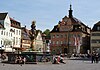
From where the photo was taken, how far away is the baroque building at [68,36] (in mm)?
102562

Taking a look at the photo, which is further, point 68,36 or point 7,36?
point 68,36

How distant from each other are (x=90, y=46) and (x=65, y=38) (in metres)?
9.26

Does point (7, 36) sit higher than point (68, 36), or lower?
lower

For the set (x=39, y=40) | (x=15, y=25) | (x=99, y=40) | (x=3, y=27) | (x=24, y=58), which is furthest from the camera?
(x=39, y=40)

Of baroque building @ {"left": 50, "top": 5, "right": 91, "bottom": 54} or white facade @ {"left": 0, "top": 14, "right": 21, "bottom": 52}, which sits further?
baroque building @ {"left": 50, "top": 5, "right": 91, "bottom": 54}

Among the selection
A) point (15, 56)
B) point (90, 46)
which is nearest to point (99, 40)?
point (90, 46)

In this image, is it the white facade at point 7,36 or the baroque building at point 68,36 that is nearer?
the white facade at point 7,36

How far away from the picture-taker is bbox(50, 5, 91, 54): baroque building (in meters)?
103

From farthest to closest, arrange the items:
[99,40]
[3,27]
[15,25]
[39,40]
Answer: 1. [39,40]
2. [99,40]
3. [15,25]
4. [3,27]

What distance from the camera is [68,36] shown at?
341 ft

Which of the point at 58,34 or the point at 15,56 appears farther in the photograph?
the point at 58,34

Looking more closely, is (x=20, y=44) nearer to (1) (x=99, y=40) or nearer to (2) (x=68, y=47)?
(2) (x=68, y=47)

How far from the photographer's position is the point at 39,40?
122 meters

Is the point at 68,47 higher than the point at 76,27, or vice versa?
the point at 76,27
